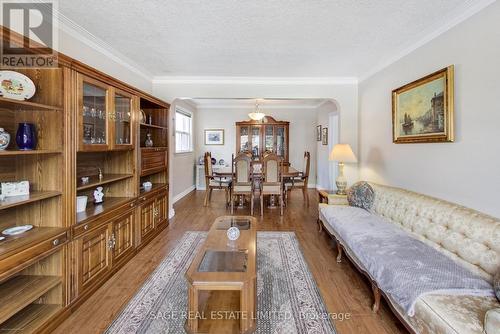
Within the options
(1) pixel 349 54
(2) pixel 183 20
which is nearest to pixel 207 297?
(2) pixel 183 20

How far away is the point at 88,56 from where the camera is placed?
2.80 meters

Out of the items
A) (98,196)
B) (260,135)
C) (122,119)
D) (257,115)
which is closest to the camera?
(98,196)

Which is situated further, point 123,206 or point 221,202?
point 221,202

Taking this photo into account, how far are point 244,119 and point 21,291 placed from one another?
6.18 metres

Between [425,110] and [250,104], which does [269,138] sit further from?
[425,110]

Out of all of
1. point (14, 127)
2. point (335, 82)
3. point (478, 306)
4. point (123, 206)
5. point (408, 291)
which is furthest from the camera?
point (335, 82)

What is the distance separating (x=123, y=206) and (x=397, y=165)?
130 inches

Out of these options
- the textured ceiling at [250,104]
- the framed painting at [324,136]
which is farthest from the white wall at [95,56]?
the framed painting at [324,136]

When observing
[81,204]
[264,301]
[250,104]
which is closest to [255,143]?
[250,104]

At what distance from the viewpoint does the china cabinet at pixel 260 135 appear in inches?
278

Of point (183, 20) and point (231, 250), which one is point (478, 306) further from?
point (183, 20)

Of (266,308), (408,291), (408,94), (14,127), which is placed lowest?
(266,308)

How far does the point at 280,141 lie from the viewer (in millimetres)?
7215

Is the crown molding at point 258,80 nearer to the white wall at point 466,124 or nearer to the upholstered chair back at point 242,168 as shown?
the white wall at point 466,124
